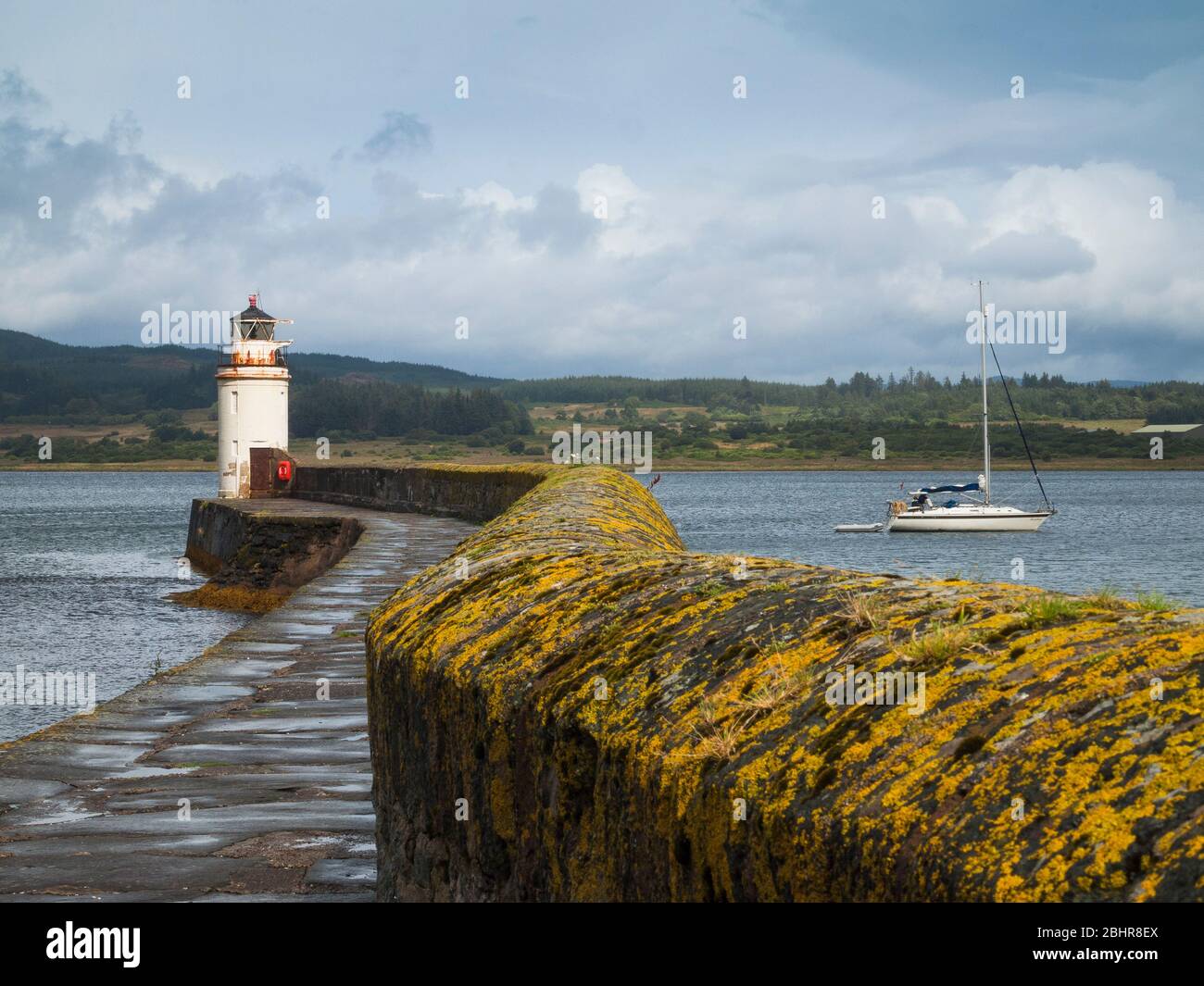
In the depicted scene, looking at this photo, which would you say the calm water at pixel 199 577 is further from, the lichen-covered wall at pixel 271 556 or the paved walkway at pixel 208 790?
the paved walkway at pixel 208 790

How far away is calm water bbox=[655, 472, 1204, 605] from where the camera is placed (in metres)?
48.9

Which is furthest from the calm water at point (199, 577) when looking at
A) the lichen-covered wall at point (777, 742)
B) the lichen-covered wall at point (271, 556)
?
the lichen-covered wall at point (271, 556)

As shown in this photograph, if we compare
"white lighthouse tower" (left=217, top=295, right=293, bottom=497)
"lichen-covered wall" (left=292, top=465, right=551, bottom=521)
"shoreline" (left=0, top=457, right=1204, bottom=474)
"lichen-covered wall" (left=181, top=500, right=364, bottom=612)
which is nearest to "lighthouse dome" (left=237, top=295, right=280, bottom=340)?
"white lighthouse tower" (left=217, top=295, right=293, bottom=497)

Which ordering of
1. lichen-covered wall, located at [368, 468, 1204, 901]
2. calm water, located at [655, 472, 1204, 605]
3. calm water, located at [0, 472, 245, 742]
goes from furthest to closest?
calm water, located at [655, 472, 1204, 605], calm water, located at [0, 472, 245, 742], lichen-covered wall, located at [368, 468, 1204, 901]

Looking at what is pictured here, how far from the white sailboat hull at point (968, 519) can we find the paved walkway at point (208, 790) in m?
61.2

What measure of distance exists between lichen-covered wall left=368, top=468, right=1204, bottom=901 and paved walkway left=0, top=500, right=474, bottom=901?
2.23ft

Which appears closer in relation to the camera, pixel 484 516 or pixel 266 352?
pixel 484 516

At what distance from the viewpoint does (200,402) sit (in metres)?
184

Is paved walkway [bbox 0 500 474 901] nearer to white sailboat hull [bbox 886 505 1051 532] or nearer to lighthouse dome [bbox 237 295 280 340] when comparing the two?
lighthouse dome [bbox 237 295 280 340]

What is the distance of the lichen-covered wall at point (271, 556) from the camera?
24969 millimetres

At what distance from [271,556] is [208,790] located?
69.5 feet

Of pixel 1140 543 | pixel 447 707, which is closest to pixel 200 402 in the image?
pixel 1140 543
